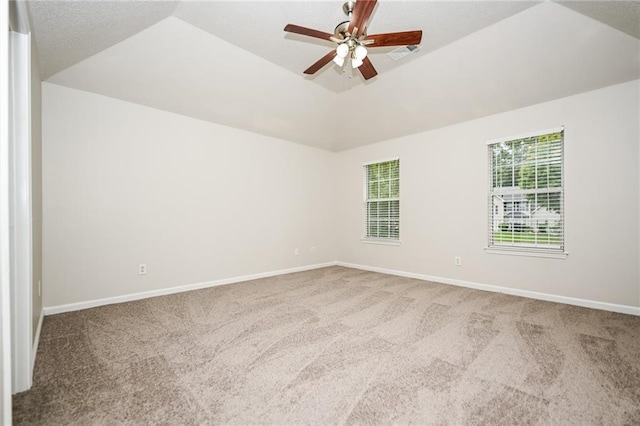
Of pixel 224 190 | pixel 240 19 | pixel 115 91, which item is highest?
pixel 240 19

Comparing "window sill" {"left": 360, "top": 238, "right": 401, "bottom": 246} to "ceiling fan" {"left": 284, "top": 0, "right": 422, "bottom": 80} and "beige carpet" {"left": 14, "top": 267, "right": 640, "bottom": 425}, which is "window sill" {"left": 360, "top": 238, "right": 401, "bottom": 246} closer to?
"beige carpet" {"left": 14, "top": 267, "right": 640, "bottom": 425}

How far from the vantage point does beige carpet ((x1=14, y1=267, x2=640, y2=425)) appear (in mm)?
1550

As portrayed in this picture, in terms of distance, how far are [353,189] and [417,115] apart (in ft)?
6.71

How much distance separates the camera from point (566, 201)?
3451 mm

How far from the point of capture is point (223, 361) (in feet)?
6.85

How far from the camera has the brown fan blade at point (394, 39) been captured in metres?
2.11

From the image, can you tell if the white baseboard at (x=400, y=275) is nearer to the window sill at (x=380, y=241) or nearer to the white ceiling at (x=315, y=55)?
the window sill at (x=380, y=241)

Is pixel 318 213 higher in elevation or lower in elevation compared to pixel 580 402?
higher

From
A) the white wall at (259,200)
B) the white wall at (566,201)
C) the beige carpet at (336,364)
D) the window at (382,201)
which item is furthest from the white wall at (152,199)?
the white wall at (566,201)

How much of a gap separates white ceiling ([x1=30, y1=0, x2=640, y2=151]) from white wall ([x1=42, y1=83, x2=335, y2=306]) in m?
0.34

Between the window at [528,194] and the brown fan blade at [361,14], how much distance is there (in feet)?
9.92

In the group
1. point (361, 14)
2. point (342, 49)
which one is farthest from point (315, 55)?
point (361, 14)

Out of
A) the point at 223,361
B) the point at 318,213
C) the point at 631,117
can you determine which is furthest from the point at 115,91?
the point at 631,117

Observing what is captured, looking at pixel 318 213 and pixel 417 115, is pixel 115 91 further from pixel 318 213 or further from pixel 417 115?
pixel 417 115
